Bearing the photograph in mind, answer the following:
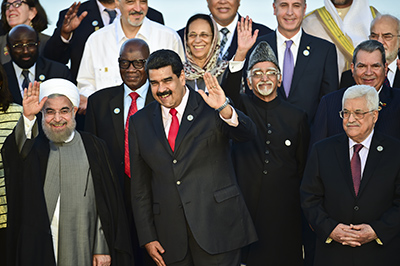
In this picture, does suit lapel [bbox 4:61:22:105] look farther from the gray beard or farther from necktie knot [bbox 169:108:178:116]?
necktie knot [bbox 169:108:178:116]

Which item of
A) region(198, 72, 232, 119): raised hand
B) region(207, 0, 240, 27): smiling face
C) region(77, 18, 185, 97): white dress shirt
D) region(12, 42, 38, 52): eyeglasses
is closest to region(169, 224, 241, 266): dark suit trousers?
region(198, 72, 232, 119): raised hand

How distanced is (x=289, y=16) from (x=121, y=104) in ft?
5.28

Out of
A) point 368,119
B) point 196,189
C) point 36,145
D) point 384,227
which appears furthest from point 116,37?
point 384,227

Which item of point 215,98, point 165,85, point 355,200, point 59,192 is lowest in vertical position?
point 355,200

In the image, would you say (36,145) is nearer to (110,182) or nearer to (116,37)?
(110,182)

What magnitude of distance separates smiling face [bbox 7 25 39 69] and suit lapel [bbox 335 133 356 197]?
2595 millimetres

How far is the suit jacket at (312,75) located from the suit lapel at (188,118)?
121cm

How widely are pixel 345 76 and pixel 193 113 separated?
1.64 metres

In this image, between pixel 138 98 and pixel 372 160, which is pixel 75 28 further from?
pixel 372 160

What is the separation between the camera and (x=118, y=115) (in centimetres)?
539

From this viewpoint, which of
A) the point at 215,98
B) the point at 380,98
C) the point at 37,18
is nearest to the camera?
the point at 215,98

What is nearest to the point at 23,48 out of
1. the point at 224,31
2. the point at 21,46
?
the point at 21,46

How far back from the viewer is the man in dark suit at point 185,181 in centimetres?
457

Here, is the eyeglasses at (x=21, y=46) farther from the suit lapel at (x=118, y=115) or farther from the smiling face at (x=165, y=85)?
the smiling face at (x=165, y=85)
